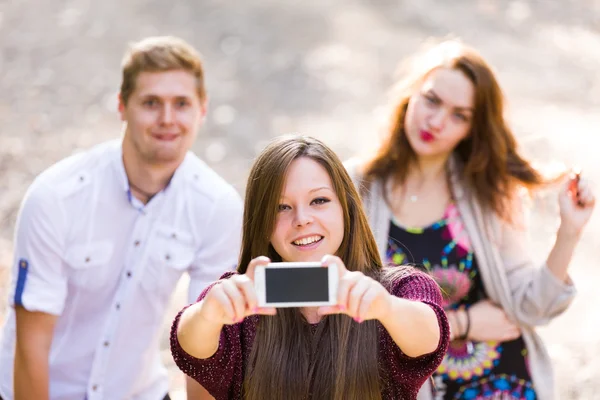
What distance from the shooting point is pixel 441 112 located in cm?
323

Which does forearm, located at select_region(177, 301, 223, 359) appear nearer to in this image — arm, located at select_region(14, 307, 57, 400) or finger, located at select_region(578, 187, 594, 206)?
arm, located at select_region(14, 307, 57, 400)

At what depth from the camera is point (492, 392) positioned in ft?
10.5

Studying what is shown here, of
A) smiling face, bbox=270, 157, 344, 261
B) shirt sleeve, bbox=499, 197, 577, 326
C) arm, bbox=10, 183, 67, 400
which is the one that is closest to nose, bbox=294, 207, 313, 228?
smiling face, bbox=270, 157, 344, 261

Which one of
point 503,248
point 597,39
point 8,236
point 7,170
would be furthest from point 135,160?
point 597,39

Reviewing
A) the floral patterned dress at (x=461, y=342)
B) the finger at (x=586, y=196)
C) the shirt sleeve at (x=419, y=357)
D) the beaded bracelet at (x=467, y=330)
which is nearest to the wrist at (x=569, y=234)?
the finger at (x=586, y=196)

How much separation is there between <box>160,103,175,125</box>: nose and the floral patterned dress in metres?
0.90

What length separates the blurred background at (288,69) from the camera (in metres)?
7.00

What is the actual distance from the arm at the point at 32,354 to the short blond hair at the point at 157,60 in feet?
2.84

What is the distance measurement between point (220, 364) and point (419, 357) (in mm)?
483

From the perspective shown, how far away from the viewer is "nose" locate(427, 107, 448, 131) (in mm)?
3213

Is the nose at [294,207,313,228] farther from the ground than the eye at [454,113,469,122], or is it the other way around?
the eye at [454,113,469,122]

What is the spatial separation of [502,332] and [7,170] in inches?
177

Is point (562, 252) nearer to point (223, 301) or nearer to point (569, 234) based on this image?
point (569, 234)

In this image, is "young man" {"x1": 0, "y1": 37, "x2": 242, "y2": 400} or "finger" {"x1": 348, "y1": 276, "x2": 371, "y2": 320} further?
"young man" {"x1": 0, "y1": 37, "x2": 242, "y2": 400}
